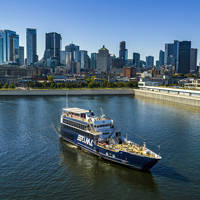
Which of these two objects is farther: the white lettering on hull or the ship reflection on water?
the white lettering on hull

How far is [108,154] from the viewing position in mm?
34094

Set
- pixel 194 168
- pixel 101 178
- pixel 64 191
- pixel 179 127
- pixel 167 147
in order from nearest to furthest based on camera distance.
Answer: pixel 64 191, pixel 101 178, pixel 194 168, pixel 167 147, pixel 179 127

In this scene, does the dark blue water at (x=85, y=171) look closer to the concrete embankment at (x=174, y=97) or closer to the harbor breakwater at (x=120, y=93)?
the concrete embankment at (x=174, y=97)

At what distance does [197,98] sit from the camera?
98375mm

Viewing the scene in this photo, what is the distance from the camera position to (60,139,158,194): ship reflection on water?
29438 millimetres

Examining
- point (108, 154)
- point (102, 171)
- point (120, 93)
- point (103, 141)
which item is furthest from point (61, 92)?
point (102, 171)

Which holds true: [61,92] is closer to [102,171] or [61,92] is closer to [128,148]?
[128,148]

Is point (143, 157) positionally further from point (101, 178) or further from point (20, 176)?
point (20, 176)

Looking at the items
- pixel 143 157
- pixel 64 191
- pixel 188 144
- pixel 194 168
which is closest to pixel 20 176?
pixel 64 191

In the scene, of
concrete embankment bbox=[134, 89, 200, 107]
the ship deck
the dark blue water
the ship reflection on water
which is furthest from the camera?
concrete embankment bbox=[134, 89, 200, 107]

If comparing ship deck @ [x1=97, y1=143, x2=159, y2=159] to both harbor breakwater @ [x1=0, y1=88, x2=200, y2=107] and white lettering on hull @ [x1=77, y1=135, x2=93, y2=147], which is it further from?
harbor breakwater @ [x1=0, y1=88, x2=200, y2=107]

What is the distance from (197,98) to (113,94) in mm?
62712

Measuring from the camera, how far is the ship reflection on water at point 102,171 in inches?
1159

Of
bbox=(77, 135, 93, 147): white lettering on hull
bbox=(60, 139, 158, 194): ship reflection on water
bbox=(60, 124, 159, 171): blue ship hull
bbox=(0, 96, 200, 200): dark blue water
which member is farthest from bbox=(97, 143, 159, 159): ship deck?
bbox=(0, 96, 200, 200): dark blue water
